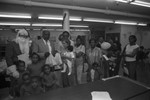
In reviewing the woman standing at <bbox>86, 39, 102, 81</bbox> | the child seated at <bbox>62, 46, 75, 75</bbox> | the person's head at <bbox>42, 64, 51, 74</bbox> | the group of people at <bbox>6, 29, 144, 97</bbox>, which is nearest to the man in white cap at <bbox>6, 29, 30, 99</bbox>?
the group of people at <bbox>6, 29, 144, 97</bbox>

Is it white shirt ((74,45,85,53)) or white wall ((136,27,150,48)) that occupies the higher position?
white wall ((136,27,150,48))

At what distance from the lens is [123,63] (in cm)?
332

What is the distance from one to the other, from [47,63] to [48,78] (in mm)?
313

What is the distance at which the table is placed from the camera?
1.29m

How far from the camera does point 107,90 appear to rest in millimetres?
1454

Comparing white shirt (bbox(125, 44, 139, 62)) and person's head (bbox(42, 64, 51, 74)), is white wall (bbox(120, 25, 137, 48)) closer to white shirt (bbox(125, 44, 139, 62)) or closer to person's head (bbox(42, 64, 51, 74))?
white shirt (bbox(125, 44, 139, 62))

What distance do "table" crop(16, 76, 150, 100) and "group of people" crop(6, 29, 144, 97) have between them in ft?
3.98

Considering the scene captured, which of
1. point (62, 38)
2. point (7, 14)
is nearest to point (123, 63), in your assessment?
point (62, 38)

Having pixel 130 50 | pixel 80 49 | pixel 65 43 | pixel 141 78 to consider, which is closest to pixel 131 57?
pixel 130 50

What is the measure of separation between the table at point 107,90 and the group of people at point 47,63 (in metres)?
1.21

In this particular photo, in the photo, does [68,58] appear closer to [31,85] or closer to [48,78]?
[48,78]

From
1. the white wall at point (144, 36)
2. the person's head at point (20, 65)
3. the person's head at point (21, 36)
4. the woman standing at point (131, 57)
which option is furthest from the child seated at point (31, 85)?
the white wall at point (144, 36)

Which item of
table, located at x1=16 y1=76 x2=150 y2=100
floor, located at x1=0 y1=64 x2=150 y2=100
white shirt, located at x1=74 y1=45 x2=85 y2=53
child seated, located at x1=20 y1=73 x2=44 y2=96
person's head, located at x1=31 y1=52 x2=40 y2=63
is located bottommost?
floor, located at x1=0 y1=64 x2=150 y2=100

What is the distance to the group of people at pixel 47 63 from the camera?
244cm
